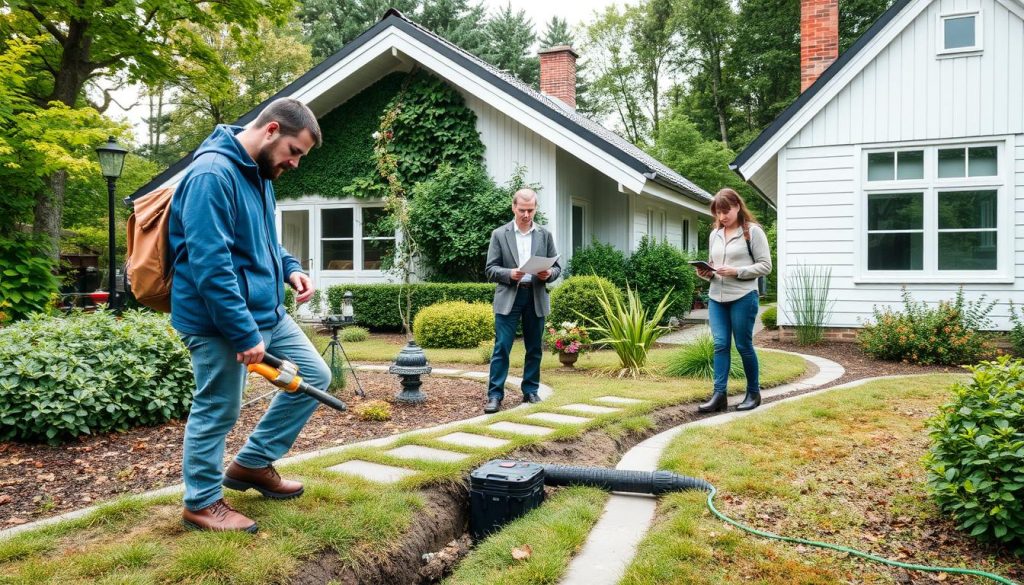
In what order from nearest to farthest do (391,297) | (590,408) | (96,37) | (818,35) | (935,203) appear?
1. (590,408)
2. (935,203)
3. (818,35)
4. (391,297)
5. (96,37)

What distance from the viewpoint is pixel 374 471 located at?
142 inches

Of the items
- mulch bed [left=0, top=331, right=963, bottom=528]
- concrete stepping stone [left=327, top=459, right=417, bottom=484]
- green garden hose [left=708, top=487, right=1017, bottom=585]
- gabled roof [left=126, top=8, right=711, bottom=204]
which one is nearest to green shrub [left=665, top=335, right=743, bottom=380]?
mulch bed [left=0, top=331, right=963, bottom=528]

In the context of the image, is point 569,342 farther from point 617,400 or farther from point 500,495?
point 500,495

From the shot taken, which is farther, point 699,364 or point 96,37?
point 96,37

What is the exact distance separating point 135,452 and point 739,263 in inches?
178

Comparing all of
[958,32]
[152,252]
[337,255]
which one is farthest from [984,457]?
[337,255]

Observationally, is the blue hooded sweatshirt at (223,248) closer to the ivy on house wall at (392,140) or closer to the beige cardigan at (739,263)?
the beige cardigan at (739,263)

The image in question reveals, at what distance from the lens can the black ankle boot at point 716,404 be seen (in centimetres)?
559

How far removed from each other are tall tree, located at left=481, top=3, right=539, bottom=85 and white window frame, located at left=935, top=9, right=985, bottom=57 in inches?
967

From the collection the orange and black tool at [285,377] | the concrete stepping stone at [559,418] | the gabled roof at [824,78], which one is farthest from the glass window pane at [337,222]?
the orange and black tool at [285,377]

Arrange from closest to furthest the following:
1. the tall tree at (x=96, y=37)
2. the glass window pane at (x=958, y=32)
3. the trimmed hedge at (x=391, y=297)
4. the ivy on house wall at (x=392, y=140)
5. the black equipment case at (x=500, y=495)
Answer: the black equipment case at (x=500, y=495) < the glass window pane at (x=958, y=32) < the trimmed hedge at (x=391, y=297) < the tall tree at (x=96, y=37) < the ivy on house wall at (x=392, y=140)

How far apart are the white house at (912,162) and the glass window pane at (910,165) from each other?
0.06ft

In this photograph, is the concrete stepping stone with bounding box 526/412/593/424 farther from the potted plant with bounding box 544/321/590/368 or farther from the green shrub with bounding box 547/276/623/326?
the green shrub with bounding box 547/276/623/326

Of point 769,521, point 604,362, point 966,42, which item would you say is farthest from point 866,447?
point 966,42
